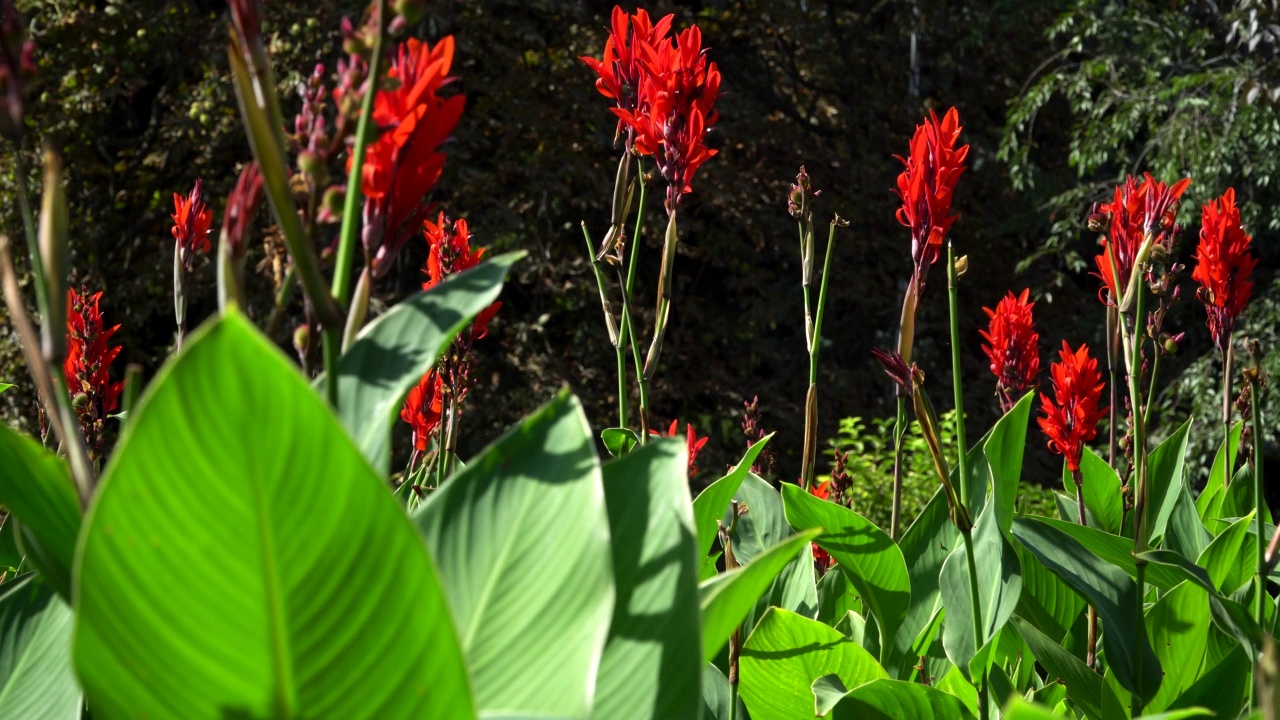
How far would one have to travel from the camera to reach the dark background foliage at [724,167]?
7559 millimetres

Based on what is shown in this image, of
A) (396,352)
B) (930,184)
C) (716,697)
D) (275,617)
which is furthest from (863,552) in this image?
(275,617)

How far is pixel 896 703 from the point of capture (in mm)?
1076

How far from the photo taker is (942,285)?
966 centimetres

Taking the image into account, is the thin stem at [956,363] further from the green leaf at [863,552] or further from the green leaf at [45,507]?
the green leaf at [45,507]

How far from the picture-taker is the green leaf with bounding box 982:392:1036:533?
127 cm

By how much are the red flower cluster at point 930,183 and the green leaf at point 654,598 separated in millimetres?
770

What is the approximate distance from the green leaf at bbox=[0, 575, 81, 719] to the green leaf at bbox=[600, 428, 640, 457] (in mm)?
746

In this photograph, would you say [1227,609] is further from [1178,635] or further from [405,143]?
[405,143]

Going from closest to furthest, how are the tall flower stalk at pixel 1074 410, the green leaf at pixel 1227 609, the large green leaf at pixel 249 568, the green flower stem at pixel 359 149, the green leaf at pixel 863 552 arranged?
the large green leaf at pixel 249 568, the green flower stem at pixel 359 149, the green leaf at pixel 1227 609, the green leaf at pixel 863 552, the tall flower stalk at pixel 1074 410

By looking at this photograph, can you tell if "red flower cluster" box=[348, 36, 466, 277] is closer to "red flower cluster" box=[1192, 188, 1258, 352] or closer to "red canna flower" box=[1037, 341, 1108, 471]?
"red canna flower" box=[1037, 341, 1108, 471]

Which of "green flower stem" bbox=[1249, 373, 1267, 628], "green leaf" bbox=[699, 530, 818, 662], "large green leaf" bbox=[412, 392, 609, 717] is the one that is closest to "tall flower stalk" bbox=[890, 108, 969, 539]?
"green flower stem" bbox=[1249, 373, 1267, 628]

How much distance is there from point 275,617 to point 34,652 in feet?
1.50

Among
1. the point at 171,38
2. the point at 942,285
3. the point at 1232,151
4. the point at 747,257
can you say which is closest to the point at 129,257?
the point at 171,38

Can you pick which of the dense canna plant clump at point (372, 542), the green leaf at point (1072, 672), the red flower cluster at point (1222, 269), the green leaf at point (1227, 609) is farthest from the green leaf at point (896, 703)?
the red flower cluster at point (1222, 269)
